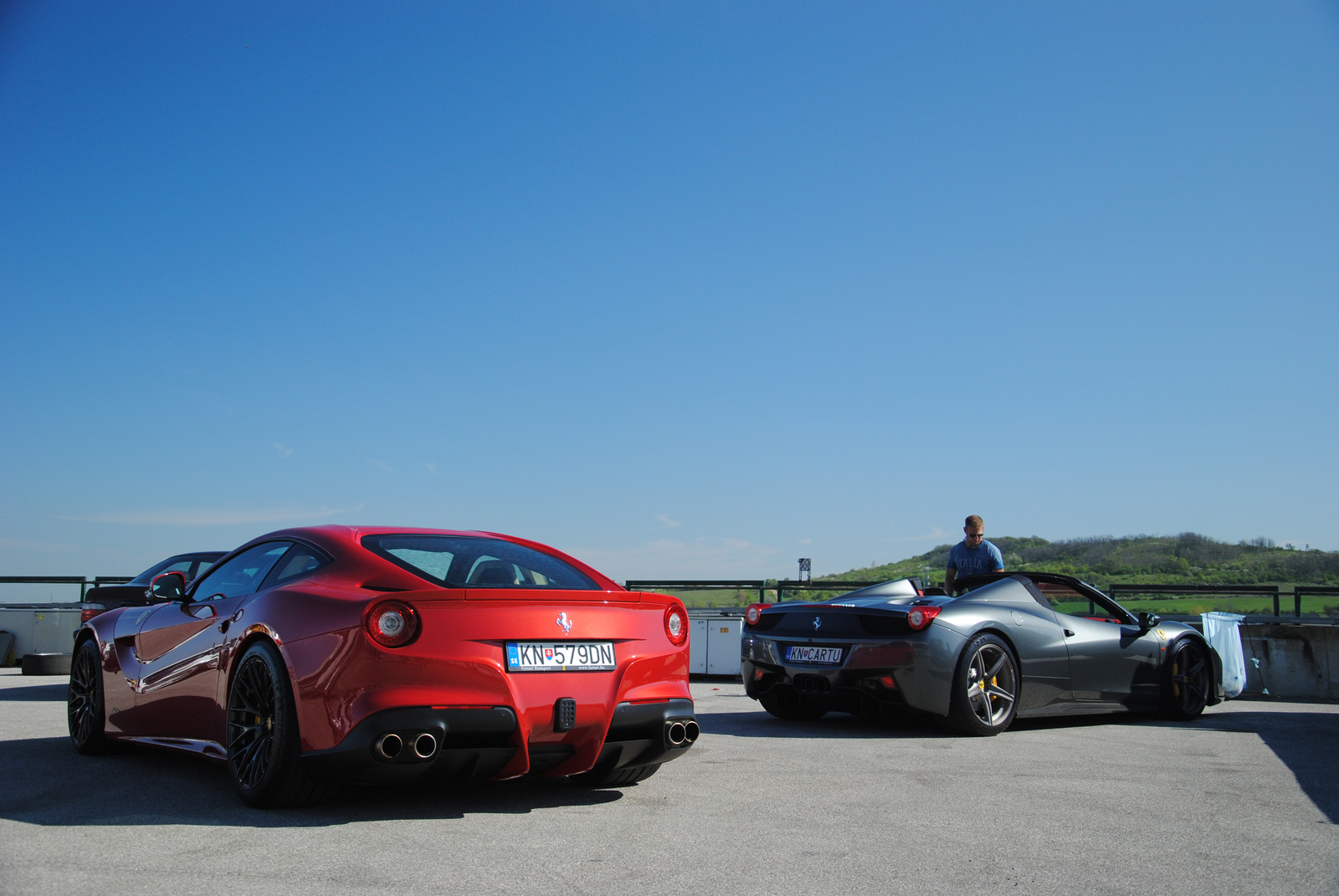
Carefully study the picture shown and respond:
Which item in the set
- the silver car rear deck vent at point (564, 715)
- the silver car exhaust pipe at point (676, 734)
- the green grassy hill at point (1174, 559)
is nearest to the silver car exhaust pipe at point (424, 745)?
the silver car rear deck vent at point (564, 715)

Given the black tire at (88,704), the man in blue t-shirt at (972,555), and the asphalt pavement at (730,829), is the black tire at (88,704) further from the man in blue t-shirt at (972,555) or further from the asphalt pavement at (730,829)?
the man in blue t-shirt at (972,555)

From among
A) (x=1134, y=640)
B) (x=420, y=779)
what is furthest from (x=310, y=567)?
(x=1134, y=640)

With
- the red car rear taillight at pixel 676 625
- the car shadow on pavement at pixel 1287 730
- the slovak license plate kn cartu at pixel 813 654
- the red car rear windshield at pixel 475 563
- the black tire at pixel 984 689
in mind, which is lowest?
the car shadow on pavement at pixel 1287 730

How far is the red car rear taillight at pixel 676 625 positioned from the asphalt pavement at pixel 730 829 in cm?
70

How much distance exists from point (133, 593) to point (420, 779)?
8.95ft

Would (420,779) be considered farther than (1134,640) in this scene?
No

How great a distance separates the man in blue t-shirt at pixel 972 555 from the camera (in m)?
10.1

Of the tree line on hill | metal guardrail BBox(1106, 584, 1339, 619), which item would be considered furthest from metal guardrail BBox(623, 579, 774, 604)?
the tree line on hill

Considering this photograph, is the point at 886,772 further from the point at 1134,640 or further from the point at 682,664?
the point at 1134,640

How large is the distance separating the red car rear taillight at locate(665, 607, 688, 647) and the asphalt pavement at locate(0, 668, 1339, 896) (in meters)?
0.70

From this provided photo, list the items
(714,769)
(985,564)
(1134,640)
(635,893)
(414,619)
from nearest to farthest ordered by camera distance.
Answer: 1. (635,893)
2. (414,619)
3. (714,769)
4. (1134,640)
5. (985,564)

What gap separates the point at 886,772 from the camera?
5695mm

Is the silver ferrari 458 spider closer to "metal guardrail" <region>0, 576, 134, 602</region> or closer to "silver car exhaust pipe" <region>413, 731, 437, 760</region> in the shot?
"silver car exhaust pipe" <region>413, 731, 437, 760</region>

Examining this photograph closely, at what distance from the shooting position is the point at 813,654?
7.68 meters
